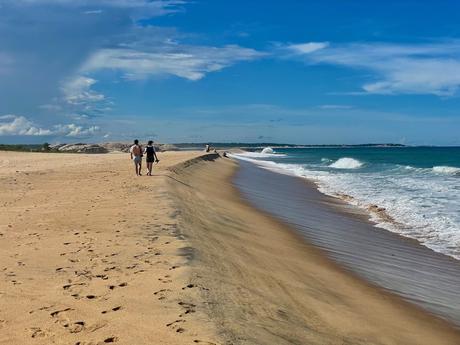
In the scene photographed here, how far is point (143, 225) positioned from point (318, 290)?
13.4ft

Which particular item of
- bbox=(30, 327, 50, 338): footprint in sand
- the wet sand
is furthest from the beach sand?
the wet sand

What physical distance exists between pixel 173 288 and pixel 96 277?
1.27m

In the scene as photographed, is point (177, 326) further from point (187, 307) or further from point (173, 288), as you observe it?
point (173, 288)

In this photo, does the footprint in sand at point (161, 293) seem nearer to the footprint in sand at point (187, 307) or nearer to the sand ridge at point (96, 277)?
the sand ridge at point (96, 277)

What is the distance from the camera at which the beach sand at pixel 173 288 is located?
4.91m

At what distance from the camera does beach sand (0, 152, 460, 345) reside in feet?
16.1

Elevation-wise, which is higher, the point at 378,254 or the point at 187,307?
the point at 187,307

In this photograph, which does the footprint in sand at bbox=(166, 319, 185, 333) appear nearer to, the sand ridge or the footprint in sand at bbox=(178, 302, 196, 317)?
the sand ridge

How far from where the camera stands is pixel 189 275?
6.55 metres

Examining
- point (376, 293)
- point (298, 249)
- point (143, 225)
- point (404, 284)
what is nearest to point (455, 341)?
point (376, 293)

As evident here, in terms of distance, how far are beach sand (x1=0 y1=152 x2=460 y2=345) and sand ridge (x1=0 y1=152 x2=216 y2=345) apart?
19 mm

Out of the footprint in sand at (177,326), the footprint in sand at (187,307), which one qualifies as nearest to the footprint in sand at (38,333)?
the footprint in sand at (177,326)

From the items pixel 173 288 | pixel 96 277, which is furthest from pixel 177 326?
pixel 96 277

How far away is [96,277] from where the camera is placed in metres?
6.55
